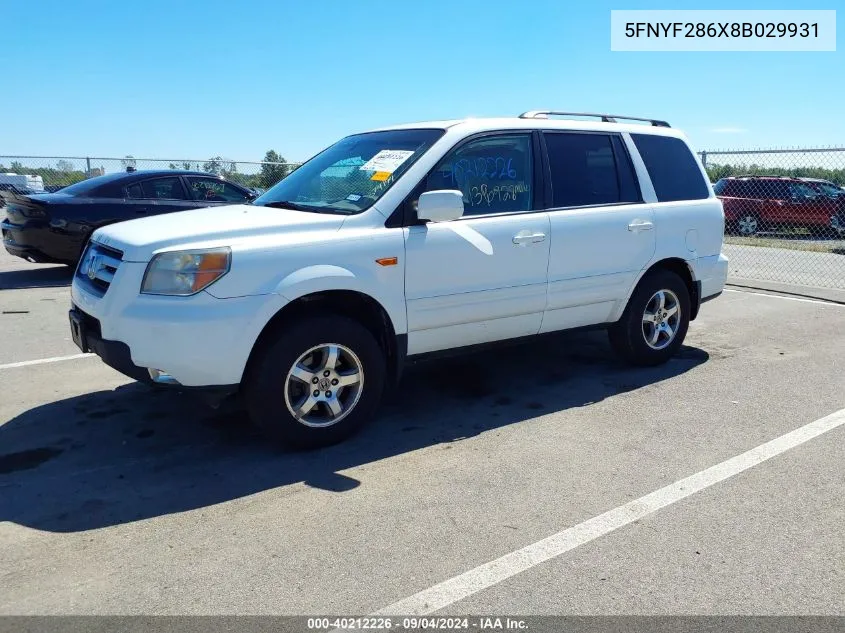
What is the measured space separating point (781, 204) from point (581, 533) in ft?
62.0

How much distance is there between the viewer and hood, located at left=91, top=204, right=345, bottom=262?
156 inches

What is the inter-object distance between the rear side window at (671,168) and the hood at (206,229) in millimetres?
2849

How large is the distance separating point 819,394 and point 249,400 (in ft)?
13.2

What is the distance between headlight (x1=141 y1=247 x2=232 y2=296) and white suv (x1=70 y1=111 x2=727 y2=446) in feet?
0.03

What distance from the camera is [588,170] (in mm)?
5531

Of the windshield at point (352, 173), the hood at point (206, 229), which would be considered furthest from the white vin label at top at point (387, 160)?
the hood at point (206, 229)

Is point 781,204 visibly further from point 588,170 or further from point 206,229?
point 206,229

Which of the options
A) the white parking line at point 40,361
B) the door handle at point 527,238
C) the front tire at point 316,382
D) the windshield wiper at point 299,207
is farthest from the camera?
the white parking line at point 40,361

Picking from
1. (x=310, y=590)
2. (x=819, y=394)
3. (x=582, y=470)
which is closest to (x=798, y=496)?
(x=582, y=470)

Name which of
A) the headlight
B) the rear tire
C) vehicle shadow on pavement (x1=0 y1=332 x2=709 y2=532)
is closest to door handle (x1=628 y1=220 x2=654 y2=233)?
vehicle shadow on pavement (x1=0 y1=332 x2=709 y2=532)

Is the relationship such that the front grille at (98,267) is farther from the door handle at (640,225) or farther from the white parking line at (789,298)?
the white parking line at (789,298)

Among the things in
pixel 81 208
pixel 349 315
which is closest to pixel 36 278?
pixel 81 208

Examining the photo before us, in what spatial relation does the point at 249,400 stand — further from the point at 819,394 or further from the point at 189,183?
the point at 189,183

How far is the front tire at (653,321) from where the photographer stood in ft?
19.1
